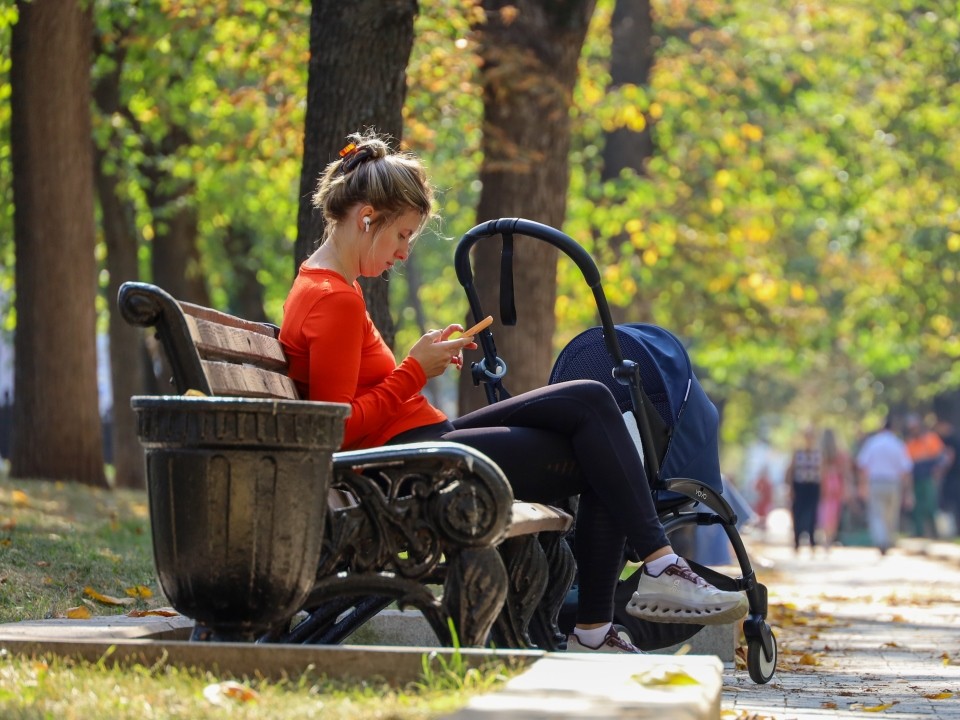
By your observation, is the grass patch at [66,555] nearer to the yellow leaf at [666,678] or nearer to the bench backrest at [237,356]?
the bench backrest at [237,356]

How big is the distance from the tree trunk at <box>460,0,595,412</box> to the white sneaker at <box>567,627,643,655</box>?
6810mm

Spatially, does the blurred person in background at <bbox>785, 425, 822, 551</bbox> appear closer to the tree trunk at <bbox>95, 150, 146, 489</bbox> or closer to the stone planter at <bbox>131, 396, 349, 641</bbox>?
the tree trunk at <bbox>95, 150, 146, 489</bbox>

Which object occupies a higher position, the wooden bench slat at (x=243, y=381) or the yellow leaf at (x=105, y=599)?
the wooden bench slat at (x=243, y=381)

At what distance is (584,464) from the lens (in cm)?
510

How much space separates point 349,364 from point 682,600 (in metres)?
1.30

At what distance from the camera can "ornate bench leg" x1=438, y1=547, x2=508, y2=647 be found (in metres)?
4.37

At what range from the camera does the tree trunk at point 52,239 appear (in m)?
14.1

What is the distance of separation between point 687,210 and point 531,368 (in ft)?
37.5

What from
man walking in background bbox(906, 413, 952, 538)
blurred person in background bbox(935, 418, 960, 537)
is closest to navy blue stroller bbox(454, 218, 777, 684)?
man walking in background bbox(906, 413, 952, 538)

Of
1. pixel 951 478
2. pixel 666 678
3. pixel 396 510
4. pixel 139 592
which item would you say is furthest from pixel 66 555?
pixel 951 478

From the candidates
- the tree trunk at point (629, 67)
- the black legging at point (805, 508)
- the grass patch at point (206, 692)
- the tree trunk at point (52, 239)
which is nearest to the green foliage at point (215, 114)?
the tree trunk at point (52, 239)

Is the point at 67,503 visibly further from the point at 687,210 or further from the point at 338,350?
the point at 687,210

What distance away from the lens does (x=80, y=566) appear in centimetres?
768

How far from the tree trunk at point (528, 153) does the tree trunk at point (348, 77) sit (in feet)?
10.7
